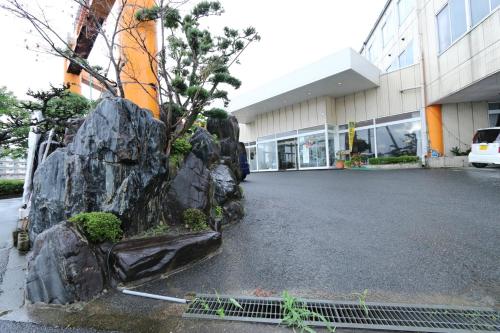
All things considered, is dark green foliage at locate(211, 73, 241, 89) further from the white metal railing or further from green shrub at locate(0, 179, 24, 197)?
the white metal railing

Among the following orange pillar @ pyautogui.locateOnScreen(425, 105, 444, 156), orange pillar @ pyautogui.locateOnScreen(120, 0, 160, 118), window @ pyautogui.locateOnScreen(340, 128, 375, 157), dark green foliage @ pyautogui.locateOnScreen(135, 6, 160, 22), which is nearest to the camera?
dark green foliage @ pyautogui.locateOnScreen(135, 6, 160, 22)

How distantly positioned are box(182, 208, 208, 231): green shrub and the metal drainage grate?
1641mm

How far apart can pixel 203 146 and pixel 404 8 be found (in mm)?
17333

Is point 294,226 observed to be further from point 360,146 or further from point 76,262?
point 360,146

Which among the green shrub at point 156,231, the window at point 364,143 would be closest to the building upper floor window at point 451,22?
the window at point 364,143

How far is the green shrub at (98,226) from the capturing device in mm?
3268

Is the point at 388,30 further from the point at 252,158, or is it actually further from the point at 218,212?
the point at 218,212

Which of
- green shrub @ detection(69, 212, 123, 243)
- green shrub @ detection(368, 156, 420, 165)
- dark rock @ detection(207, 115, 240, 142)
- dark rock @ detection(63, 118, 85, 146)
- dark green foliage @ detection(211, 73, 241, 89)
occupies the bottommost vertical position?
green shrub @ detection(69, 212, 123, 243)

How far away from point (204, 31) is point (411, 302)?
6011 millimetres

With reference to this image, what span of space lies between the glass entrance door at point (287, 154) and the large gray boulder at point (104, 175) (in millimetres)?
15741

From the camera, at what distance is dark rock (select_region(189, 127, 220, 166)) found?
5.83m

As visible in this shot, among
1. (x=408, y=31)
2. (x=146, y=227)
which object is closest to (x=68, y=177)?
(x=146, y=227)

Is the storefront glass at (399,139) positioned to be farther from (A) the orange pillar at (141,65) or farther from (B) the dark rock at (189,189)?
(A) the orange pillar at (141,65)

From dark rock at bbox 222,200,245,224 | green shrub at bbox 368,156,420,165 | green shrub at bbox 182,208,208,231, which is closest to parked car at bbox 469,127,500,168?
green shrub at bbox 368,156,420,165
